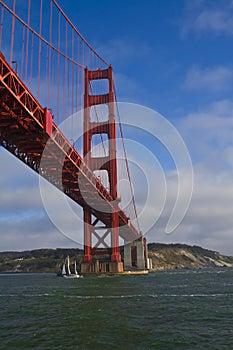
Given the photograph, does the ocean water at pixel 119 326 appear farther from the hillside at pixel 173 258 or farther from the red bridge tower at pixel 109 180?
the hillside at pixel 173 258

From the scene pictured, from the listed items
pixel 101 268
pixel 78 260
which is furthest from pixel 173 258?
pixel 101 268

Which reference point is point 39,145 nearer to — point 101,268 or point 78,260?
point 101,268

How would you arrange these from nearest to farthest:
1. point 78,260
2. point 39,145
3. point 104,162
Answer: point 39,145 < point 104,162 < point 78,260

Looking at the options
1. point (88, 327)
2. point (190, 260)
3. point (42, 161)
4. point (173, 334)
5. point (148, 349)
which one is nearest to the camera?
point (148, 349)

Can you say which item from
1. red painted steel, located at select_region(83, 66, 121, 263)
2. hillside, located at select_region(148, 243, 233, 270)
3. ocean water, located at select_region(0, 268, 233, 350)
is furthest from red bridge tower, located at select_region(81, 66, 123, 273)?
hillside, located at select_region(148, 243, 233, 270)

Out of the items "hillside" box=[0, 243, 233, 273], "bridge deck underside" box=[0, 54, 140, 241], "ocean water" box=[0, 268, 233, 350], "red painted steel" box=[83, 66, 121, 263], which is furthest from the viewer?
"hillside" box=[0, 243, 233, 273]

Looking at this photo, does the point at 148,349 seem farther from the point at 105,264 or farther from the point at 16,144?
the point at 105,264

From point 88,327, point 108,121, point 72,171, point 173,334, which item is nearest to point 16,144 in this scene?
point 72,171

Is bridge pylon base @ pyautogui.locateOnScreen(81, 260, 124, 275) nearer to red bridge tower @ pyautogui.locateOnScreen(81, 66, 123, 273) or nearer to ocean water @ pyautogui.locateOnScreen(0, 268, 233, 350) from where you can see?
red bridge tower @ pyautogui.locateOnScreen(81, 66, 123, 273)

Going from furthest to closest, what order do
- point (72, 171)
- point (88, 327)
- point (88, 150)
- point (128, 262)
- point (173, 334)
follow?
point (128, 262), point (88, 150), point (72, 171), point (88, 327), point (173, 334)
